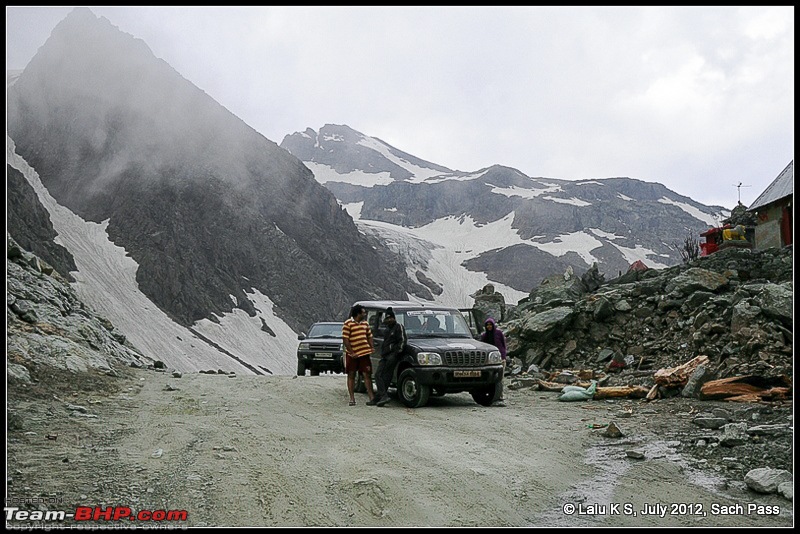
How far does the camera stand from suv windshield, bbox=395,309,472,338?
12.0 metres

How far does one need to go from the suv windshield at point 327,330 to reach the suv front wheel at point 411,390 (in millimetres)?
9310

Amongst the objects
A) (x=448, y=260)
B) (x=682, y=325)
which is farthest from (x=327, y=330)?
(x=448, y=260)

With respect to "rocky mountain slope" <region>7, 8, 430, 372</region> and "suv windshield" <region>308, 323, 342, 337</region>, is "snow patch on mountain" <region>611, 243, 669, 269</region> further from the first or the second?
"suv windshield" <region>308, 323, 342, 337</region>

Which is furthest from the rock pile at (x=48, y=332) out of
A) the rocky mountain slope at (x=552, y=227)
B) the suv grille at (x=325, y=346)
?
the rocky mountain slope at (x=552, y=227)

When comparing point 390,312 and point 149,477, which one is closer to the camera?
point 149,477

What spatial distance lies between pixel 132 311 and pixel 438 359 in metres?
48.4

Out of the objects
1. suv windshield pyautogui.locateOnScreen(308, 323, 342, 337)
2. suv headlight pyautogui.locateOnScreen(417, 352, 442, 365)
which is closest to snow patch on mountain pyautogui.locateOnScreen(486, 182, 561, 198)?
suv windshield pyautogui.locateOnScreen(308, 323, 342, 337)

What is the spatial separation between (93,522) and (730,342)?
12086mm

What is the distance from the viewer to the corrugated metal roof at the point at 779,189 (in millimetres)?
26547

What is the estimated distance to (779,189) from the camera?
27.4 m

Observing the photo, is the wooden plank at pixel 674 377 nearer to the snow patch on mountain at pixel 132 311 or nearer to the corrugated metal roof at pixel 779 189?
the corrugated metal roof at pixel 779 189

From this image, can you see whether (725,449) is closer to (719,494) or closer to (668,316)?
(719,494)

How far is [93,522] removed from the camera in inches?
191

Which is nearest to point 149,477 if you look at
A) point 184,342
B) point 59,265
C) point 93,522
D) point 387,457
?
point 93,522
